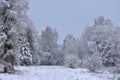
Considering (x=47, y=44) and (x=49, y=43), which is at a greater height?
(x=49, y=43)

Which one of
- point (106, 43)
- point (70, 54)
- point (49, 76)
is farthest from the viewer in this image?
point (70, 54)

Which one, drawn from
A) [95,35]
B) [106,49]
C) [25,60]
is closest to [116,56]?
[106,49]

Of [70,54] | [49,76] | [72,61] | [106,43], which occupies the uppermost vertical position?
[106,43]

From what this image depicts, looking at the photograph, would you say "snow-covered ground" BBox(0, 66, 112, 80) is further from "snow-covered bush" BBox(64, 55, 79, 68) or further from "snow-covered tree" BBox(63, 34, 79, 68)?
"snow-covered tree" BBox(63, 34, 79, 68)

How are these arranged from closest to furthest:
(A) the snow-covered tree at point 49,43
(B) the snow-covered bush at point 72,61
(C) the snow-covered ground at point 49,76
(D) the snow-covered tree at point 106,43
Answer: (C) the snow-covered ground at point 49,76
(D) the snow-covered tree at point 106,43
(B) the snow-covered bush at point 72,61
(A) the snow-covered tree at point 49,43

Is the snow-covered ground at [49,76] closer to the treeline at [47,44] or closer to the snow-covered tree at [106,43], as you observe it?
the treeline at [47,44]

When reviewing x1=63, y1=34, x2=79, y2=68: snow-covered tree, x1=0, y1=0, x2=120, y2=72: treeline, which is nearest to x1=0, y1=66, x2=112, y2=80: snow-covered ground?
x1=0, y1=0, x2=120, y2=72: treeline

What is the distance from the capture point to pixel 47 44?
8356 centimetres

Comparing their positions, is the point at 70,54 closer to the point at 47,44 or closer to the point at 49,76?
the point at 47,44

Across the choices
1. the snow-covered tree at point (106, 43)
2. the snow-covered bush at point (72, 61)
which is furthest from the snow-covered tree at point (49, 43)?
the snow-covered tree at point (106, 43)

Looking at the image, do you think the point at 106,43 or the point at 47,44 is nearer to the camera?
the point at 106,43

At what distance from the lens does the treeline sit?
27.2m

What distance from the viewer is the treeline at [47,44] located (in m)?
27.2

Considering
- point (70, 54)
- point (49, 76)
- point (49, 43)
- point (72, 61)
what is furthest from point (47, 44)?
point (49, 76)
